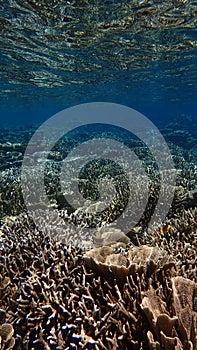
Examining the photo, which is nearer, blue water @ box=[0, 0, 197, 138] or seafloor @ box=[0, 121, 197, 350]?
seafloor @ box=[0, 121, 197, 350]

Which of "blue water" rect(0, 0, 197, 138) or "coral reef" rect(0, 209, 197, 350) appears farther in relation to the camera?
"blue water" rect(0, 0, 197, 138)

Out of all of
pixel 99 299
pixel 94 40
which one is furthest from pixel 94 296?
pixel 94 40

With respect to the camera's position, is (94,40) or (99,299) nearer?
Result: (99,299)

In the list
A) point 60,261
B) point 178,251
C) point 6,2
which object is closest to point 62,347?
point 60,261

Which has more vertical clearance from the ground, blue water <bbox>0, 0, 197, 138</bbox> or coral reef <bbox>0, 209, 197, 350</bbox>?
blue water <bbox>0, 0, 197, 138</bbox>

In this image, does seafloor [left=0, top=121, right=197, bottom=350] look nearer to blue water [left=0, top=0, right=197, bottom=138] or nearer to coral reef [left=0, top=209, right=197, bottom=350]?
coral reef [left=0, top=209, right=197, bottom=350]

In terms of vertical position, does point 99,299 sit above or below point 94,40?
below

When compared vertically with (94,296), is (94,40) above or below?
above

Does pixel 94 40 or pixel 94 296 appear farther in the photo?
pixel 94 40

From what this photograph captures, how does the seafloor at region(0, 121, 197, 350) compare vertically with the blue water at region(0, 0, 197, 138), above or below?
below

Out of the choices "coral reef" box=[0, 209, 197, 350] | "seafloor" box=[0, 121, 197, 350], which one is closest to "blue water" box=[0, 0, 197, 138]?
"seafloor" box=[0, 121, 197, 350]

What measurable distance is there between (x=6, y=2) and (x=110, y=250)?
1121 cm

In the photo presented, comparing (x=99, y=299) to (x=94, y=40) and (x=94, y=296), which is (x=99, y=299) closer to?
(x=94, y=296)

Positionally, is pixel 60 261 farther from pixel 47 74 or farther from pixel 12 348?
pixel 47 74
